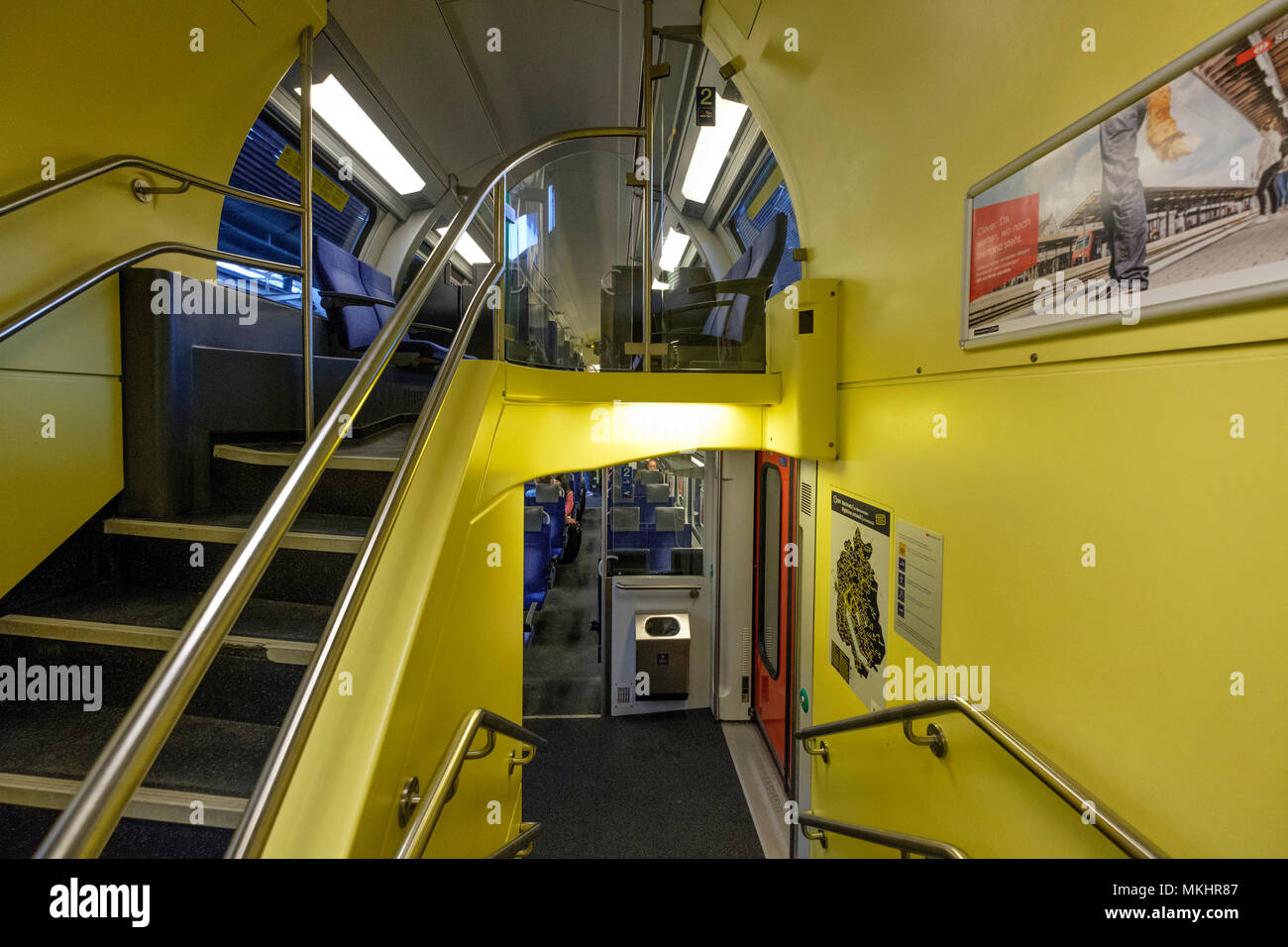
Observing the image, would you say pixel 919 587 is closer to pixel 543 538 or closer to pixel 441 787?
pixel 441 787

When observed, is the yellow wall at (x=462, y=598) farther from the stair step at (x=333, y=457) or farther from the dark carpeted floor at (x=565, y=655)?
the dark carpeted floor at (x=565, y=655)

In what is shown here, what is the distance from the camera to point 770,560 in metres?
4.44

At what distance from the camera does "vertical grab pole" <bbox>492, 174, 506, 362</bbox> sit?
2.14 meters

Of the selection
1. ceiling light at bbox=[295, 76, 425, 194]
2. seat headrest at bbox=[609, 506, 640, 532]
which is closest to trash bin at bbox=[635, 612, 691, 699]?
seat headrest at bbox=[609, 506, 640, 532]

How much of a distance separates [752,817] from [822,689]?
72.4 inches

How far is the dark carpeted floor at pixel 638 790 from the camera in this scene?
11.5 feet

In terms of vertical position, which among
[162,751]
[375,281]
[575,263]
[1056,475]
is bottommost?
[162,751]

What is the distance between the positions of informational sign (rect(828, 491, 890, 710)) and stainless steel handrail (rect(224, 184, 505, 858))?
1668mm

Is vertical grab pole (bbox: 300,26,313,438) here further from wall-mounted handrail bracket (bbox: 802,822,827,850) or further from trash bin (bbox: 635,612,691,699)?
trash bin (bbox: 635,612,691,699)

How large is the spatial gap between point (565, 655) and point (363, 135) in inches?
221

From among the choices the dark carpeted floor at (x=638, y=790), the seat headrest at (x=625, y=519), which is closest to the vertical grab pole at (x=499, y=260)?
the dark carpeted floor at (x=638, y=790)

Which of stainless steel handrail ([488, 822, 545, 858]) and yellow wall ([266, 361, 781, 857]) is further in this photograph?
stainless steel handrail ([488, 822, 545, 858])

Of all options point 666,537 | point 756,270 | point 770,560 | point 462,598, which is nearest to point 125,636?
point 462,598
